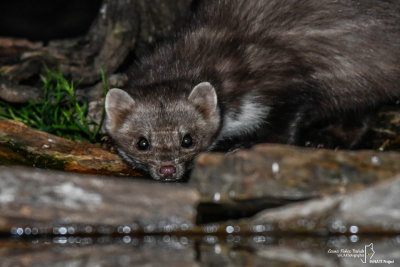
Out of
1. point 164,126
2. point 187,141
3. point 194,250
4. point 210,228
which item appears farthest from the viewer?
point 187,141

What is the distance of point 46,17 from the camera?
14.2m

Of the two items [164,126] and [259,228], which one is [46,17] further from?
[259,228]

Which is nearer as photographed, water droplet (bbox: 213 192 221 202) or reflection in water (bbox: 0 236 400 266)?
reflection in water (bbox: 0 236 400 266)

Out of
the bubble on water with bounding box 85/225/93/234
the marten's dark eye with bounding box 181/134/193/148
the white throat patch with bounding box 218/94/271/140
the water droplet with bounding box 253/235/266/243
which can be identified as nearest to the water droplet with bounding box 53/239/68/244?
the bubble on water with bounding box 85/225/93/234

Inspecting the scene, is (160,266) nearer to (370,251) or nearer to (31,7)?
(370,251)

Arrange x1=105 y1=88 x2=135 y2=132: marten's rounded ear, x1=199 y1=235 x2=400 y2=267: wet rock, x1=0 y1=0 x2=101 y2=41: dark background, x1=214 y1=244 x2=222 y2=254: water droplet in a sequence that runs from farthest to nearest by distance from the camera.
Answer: x1=0 y1=0 x2=101 y2=41: dark background < x1=105 y1=88 x2=135 y2=132: marten's rounded ear < x1=214 y1=244 x2=222 y2=254: water droplet < x1=199 y1=235 x2=400 y2=267: wet rock

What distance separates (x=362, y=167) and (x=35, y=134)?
352 centimetres

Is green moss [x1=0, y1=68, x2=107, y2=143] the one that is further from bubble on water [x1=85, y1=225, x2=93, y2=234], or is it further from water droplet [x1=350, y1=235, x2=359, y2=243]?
water droplet [x1=350, y1=235, x2=359, y2=243]

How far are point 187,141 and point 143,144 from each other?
1.54 ft

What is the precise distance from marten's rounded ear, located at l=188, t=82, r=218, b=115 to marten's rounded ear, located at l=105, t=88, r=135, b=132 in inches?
26.3

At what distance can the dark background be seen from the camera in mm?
13430

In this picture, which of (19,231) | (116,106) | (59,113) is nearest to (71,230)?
(19,231)

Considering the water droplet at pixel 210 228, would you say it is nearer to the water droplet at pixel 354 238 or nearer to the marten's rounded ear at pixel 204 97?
the water droplet at pixel 354 238

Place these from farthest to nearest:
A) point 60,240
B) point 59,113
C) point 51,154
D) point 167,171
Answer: point 59,113
point 51,154
point 167,171
point 60,240
